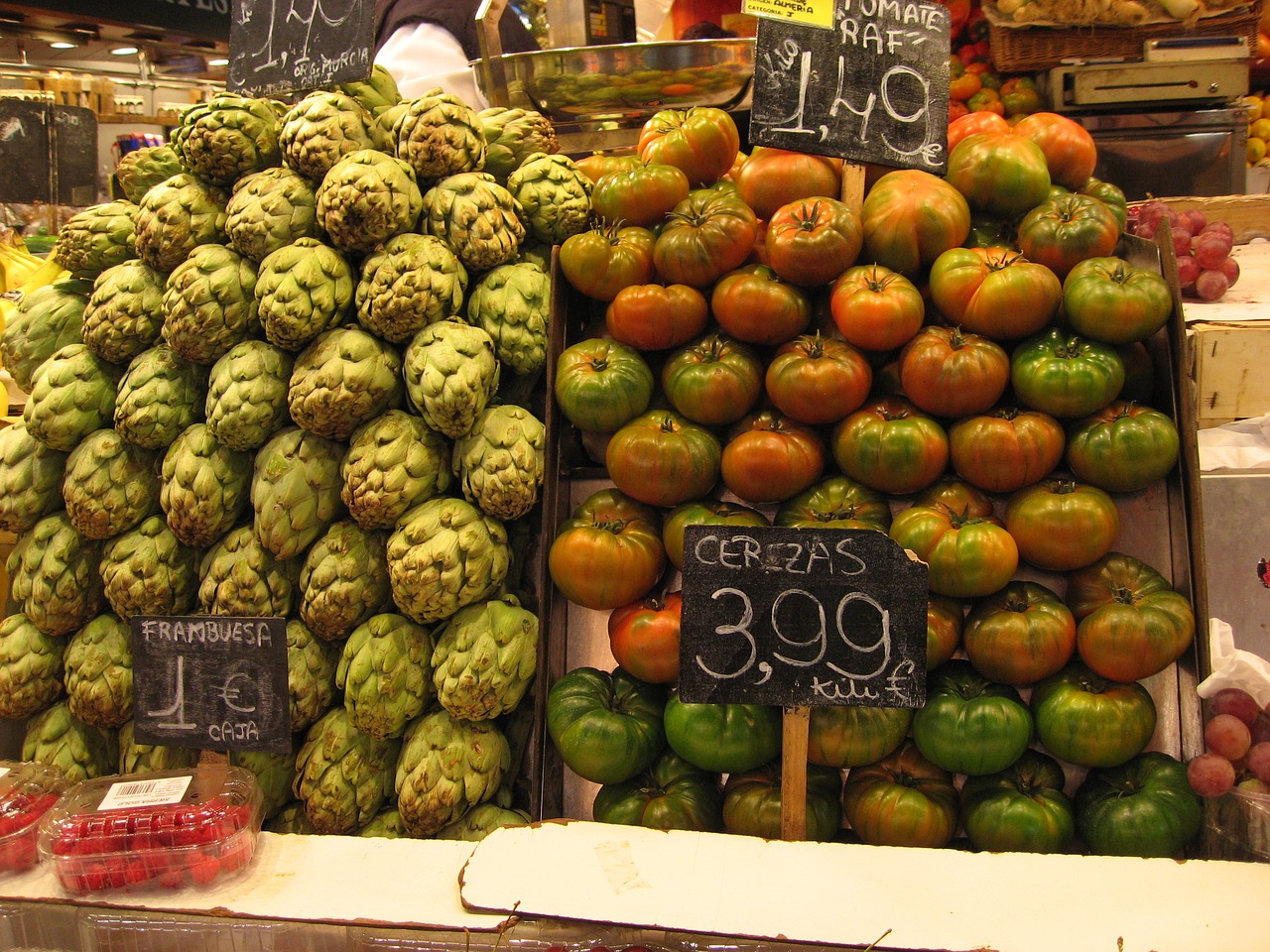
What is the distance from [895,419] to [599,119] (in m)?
1.48

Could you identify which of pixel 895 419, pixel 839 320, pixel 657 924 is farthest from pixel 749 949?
pixel 839 320

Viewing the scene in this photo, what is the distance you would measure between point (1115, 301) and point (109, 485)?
5.79ft

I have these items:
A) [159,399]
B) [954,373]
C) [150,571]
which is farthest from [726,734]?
[159,399]

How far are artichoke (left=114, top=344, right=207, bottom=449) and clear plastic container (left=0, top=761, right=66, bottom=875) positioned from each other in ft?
1.95

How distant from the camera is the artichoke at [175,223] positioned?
1795 millimetres

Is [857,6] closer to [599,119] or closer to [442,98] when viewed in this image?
[442,98]

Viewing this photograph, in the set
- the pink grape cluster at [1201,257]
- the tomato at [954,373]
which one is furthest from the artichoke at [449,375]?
the pink grape cluster at [1201,257]

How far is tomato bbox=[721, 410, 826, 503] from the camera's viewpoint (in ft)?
5.01

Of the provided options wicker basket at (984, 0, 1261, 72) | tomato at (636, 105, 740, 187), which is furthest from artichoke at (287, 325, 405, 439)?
wicker basket at (984, 0, 1261, 72)

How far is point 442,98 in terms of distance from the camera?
5.88 feet

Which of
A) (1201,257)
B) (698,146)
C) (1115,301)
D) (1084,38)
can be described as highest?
(1084,38)

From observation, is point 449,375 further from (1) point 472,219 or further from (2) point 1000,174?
(2) point 1000,174

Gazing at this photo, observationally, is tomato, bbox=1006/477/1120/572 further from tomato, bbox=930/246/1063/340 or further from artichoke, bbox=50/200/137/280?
artichoke, bbox=50/200/137/280

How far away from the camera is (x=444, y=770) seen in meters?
1.60
